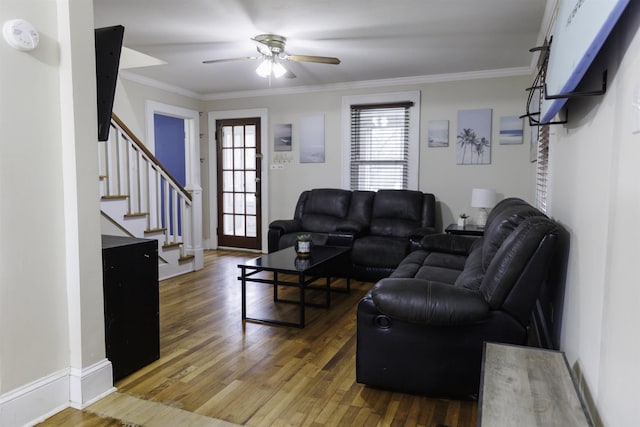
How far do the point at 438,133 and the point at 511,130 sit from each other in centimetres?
84

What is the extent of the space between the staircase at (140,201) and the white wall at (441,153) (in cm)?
152

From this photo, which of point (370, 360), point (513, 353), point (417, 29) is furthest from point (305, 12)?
point (513, 353)

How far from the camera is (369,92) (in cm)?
568

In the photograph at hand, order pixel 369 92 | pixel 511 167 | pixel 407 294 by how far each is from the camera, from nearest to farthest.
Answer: pixel 407 294, pixel 511 167, pixel 369 92

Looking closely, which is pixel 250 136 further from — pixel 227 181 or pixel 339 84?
pixel 339 84

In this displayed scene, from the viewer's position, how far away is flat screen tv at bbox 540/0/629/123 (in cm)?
97

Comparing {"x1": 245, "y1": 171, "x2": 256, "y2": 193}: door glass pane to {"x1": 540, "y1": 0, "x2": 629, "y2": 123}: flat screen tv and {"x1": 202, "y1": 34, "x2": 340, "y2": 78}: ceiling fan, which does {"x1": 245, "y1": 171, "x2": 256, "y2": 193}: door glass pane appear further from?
{"x1": 540, "y1": 0, "x2": 629, "y2": 123}: flat screen tv

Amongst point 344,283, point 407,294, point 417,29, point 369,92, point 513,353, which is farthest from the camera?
point 369,92

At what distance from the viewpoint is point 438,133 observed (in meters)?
5.39

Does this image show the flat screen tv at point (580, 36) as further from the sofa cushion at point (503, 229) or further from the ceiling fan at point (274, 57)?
the ceiling fan at point (274, 57)

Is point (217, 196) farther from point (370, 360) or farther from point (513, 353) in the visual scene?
point (513, 353)

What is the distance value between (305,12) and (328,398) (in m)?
2.72

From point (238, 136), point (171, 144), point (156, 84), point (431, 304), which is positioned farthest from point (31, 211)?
point (171, 144)

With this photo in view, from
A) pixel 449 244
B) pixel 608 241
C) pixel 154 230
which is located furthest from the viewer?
pixel 154 230
